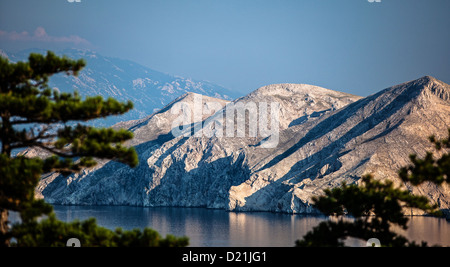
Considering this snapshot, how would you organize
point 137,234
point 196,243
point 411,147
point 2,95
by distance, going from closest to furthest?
point 2,95, point 137,234, point 196,243, point 411,147

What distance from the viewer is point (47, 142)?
30719 millimetres

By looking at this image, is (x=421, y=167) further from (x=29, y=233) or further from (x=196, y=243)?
(x=196, y=243)

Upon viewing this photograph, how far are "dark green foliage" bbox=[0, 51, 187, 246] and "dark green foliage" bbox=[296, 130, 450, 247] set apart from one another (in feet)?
37.8

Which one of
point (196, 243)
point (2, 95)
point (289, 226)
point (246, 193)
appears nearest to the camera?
point (2, 95)

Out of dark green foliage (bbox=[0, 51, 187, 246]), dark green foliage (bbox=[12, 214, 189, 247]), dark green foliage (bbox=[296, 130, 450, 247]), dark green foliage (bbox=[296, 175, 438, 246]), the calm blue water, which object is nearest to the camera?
dark green foliage (bbox=[0, 51, 187, 246])

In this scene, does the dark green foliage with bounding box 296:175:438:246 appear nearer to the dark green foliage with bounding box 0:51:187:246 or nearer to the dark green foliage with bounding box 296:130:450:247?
the dark green foliage with bounding box 296:130:450:247

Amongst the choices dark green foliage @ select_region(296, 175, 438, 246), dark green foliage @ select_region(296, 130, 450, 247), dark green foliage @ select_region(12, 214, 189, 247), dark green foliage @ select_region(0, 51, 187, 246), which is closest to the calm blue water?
dark green foliage @ select_region(296, 175, 438, 246)

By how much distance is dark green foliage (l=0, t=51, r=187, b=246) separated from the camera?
28.4 m

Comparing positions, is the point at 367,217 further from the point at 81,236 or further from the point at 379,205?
the point at 81,236

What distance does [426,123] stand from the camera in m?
192

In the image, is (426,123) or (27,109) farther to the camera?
(426,123)
